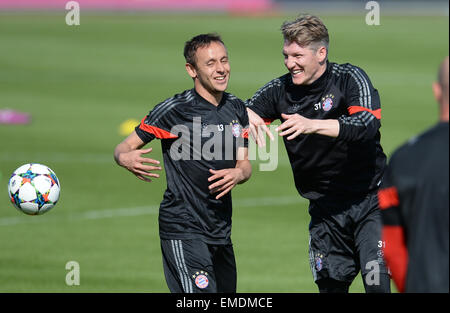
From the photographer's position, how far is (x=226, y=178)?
724 centimetres

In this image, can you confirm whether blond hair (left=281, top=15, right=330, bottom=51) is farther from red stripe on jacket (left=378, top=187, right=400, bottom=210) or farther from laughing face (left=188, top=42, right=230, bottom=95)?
red stripe on jacket (left=378, top=187, right=400, bottom=210)

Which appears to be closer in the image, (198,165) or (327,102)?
(198,165)

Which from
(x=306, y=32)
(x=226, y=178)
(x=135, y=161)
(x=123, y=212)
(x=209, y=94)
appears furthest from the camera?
(x=123, y=212)

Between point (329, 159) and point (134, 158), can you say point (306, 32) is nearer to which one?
point (329, 159)

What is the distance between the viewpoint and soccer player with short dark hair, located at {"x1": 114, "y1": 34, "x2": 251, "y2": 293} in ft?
24.2

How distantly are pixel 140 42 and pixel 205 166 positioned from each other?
30.4m

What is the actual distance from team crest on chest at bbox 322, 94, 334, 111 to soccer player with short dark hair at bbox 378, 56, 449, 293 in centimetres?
345

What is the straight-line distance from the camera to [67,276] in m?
10.7

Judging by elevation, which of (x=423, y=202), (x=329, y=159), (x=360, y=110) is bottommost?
(x=423, y=202)

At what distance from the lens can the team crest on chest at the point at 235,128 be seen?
25.1 feet

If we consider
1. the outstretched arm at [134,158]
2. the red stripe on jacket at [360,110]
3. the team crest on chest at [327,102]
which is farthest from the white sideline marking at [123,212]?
the red stripe on jacket at [360,110]

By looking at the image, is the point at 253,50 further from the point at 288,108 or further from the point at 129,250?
the point at 288,108

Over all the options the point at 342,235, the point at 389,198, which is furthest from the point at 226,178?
the point at 389,198

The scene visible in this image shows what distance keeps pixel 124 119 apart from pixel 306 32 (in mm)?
14779
